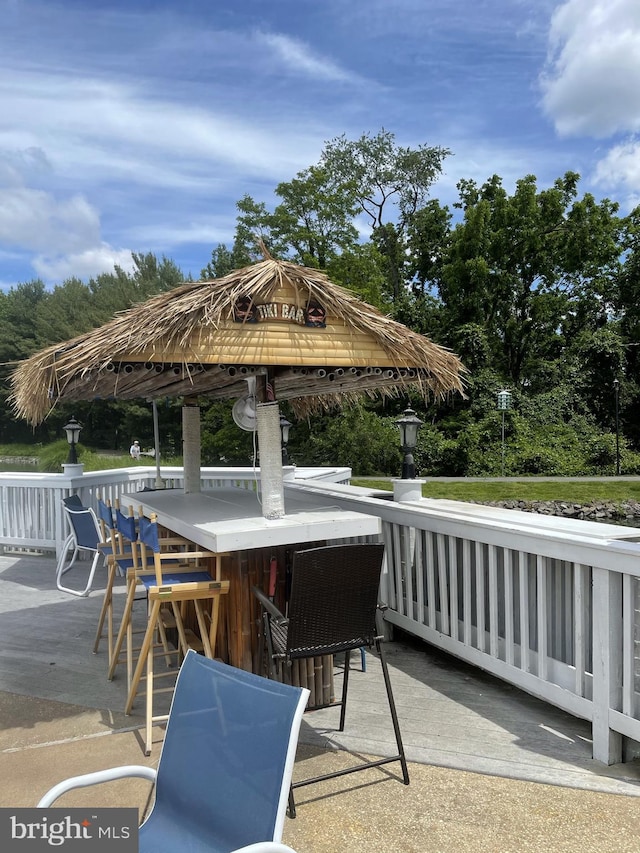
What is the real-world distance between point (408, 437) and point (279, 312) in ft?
4.86

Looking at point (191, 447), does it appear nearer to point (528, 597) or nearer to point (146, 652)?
point (146, 652)

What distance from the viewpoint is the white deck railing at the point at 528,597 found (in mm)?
2834

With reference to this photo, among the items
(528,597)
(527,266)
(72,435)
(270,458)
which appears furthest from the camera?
(527,266)

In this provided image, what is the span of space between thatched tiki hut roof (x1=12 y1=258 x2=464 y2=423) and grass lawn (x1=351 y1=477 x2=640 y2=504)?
13.3 metres

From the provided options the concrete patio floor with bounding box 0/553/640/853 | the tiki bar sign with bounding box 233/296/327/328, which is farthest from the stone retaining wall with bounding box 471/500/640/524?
the tiki bar sign with bounding box 233/296/327/328

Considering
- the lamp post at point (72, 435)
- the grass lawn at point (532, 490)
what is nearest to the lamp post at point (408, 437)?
the lamp post at point (72, 435)

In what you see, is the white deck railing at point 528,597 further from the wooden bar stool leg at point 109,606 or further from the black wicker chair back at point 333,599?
the wooden bar stool leg at point 109,606

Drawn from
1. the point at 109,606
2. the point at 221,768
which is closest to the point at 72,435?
the point at 109,606

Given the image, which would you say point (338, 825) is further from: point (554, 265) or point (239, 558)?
point (554, 265)

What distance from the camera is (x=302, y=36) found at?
1227 centimetres

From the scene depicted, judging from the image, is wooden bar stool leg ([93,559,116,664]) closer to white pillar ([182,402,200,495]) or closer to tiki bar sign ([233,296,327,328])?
white pillar ([182,402,200,495])

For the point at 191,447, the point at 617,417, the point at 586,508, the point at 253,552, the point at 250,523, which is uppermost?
the point at 191,447

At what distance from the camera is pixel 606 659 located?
9.37 feet

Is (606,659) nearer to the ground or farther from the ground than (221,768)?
nearer to the ground
